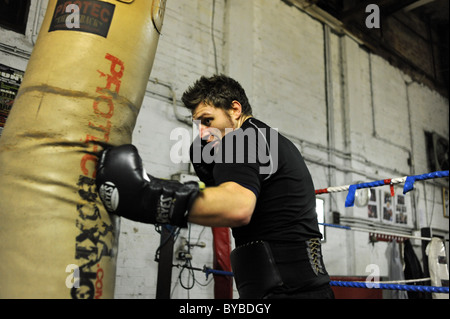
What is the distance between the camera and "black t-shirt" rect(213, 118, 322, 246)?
41.9 inches

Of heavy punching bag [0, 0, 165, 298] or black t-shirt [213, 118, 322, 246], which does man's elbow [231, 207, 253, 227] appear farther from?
heavy punching bag [0, 0, 165, 298]

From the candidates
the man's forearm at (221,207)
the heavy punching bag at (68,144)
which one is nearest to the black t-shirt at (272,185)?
the man's forearm at (221,207)

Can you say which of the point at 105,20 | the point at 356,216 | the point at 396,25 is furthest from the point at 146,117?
the point at 396,25

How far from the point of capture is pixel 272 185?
115 centimetres

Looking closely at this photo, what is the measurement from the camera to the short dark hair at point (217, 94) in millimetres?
1339

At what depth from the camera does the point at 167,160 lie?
3889 mm

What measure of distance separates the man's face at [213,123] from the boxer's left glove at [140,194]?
44 cm

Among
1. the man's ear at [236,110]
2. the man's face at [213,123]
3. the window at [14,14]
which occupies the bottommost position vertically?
the man's face at [213,123]

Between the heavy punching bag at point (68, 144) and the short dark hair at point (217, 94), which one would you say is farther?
the short dark hair at point (217, 94)

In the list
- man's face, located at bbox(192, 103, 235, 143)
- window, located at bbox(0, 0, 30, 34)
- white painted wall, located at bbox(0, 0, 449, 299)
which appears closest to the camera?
man's face, located at bbox(192, 103, 235, 143)

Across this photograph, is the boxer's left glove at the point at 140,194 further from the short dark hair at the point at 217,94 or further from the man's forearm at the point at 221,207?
the short dark hair at the point at 217,94

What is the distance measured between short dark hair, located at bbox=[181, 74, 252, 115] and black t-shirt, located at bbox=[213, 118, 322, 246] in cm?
16

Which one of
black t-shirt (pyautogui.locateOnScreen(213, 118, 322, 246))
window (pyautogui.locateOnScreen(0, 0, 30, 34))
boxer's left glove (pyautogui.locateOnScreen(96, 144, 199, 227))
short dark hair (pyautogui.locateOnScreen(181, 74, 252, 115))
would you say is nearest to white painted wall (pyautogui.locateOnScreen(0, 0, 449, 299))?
window (pyautogui.locateOnScreen(0, 0, 30, 34))
